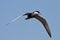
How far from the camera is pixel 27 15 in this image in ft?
46.4

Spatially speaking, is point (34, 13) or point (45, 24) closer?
point (34, 13)

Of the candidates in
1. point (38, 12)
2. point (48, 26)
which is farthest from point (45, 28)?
point (38, 12)

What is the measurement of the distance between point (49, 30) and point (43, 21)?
75 centimetres

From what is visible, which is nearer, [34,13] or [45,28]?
[34,13]

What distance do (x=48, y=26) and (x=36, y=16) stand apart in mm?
860

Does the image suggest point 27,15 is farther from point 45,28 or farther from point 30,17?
point 45,28

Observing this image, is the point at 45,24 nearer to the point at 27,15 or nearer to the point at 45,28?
the point at 45,28

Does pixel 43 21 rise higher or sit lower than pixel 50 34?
higher

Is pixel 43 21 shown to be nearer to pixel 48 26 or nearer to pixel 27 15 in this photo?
A: pixel 48 26

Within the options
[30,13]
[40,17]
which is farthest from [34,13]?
[40,17]

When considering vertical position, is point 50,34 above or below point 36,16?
below

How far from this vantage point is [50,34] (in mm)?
14820

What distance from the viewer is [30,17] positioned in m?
14.2

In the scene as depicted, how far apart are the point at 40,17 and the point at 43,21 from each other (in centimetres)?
39
